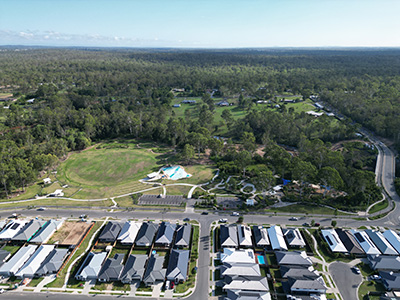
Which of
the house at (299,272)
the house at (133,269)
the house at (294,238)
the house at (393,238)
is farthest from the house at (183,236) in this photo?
the house at (393,238)

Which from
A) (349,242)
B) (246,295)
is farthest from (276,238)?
(246,295)

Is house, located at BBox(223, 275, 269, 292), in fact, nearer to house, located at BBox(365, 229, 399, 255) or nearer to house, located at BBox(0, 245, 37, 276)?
house, located at BBox(365, 229, 399, 255)

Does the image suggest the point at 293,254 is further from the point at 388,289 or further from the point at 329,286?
the point at 388,289

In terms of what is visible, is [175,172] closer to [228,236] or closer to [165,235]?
[165,235]

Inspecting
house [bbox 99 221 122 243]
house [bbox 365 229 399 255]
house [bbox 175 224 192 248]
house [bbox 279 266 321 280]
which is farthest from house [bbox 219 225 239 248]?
house [bbox 365 229 399 255]

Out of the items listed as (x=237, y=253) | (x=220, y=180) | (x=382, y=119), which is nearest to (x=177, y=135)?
(x=220, y=180)

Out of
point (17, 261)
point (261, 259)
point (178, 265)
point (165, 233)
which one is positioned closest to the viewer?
point (178, 265)

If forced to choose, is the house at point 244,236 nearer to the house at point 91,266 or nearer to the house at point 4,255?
the house at point 91,266

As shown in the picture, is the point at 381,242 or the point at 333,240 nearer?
the point at 381,242
